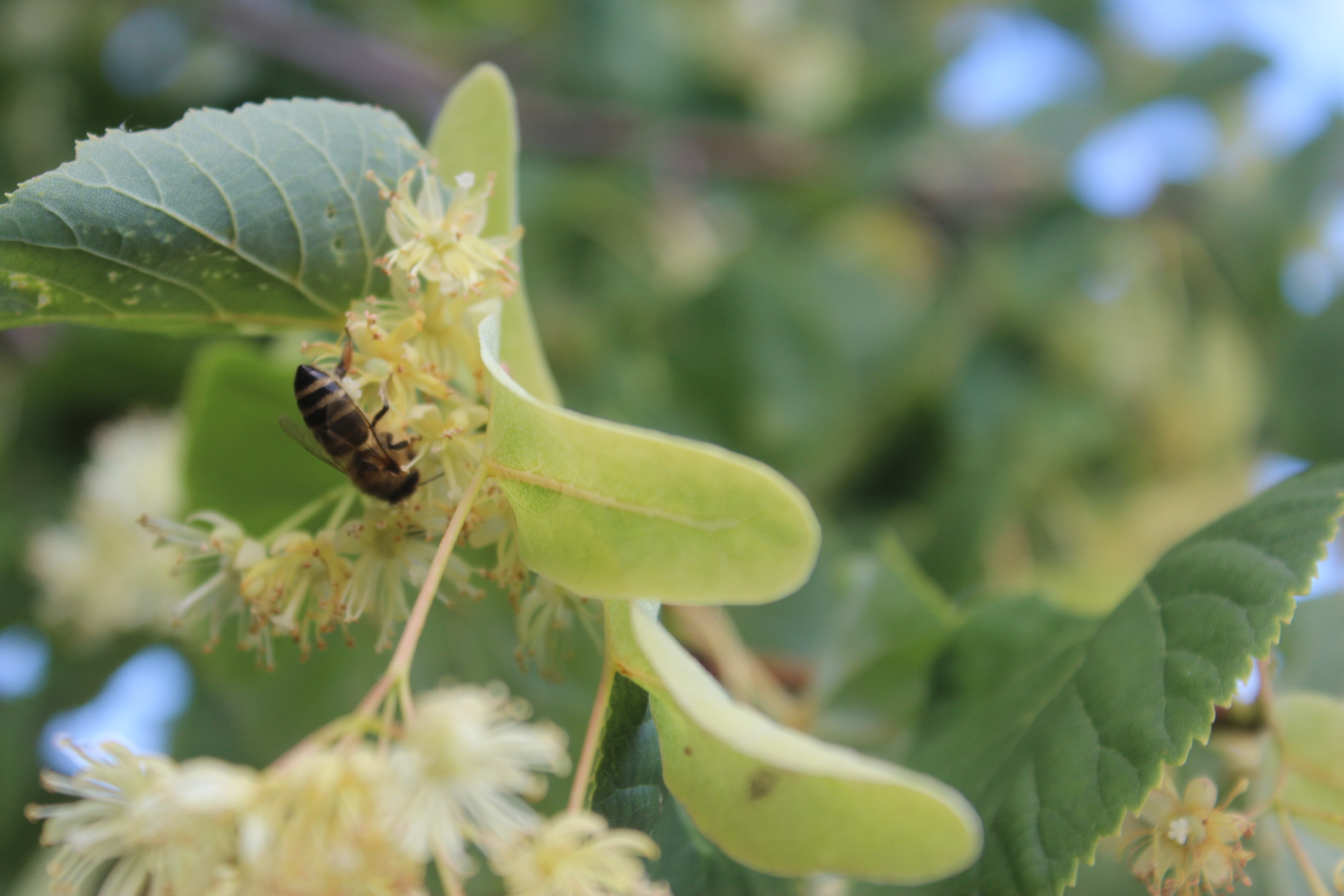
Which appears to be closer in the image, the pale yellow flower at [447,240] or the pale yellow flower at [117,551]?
the pale yellow flower at [447,240]

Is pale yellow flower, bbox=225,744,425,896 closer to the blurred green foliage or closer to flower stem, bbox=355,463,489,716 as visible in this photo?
flower stem, bbox=355,463,489,716

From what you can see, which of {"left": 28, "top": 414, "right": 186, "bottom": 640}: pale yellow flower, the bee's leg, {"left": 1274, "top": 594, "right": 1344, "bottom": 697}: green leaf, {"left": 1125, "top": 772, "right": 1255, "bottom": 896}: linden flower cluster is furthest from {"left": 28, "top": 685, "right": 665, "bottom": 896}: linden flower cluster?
{"left": 28, "top": 414, "right": 186, "bottom": 640}: pale yellow flower

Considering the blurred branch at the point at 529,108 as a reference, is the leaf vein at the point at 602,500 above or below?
above

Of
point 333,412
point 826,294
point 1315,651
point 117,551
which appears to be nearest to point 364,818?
point 333,412

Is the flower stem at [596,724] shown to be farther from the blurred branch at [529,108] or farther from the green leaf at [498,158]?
the blurred branch at [529,108]

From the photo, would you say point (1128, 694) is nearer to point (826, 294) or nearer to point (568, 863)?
point (568, 863)

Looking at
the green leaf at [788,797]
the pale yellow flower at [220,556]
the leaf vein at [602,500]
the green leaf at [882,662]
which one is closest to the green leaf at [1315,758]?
the green leaf at [882,662]
